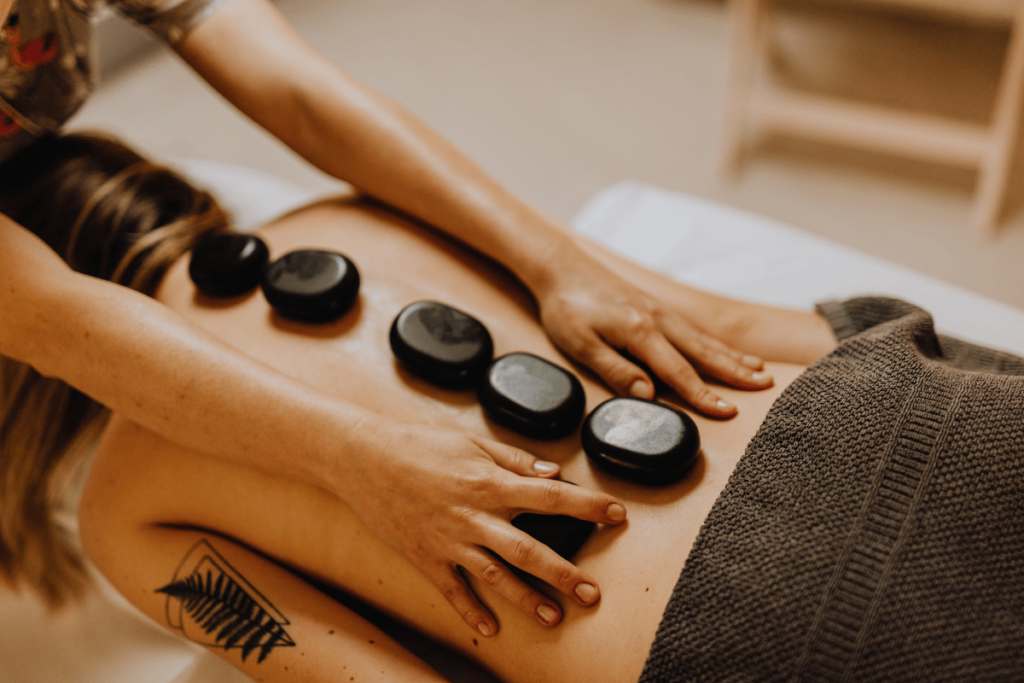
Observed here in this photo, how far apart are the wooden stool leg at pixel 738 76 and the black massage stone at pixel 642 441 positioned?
1.57m

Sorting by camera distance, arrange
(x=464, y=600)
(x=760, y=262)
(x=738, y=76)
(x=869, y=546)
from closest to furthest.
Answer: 1. (x=869, y=546)
2. (x=464, y=600)
3. (x=760, y=262)
4. (x=738, y=76)

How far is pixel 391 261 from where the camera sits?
3.32 feet

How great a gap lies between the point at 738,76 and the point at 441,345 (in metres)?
1.62

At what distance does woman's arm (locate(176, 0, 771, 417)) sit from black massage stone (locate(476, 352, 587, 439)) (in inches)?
3.4

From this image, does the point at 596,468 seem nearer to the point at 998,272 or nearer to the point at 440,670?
the point at 440,670

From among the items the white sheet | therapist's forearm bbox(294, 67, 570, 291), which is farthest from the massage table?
therapist's forearm bbox(294, 67, 570, 291)

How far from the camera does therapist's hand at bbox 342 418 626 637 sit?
714 mm

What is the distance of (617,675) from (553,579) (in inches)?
4.0

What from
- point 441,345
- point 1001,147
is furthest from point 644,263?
point 1001,147

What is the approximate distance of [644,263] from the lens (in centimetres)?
142

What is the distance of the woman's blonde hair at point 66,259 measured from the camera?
102 centimetres

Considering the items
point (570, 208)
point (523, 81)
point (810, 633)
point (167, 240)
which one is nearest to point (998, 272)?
point (570, 208)

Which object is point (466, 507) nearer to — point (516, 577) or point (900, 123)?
point (516, 577)

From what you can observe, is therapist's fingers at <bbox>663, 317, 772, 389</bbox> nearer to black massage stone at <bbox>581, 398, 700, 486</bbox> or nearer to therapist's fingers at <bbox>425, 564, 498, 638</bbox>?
black massage stone at <bbox>581, 398, 700, 486</bbox>
